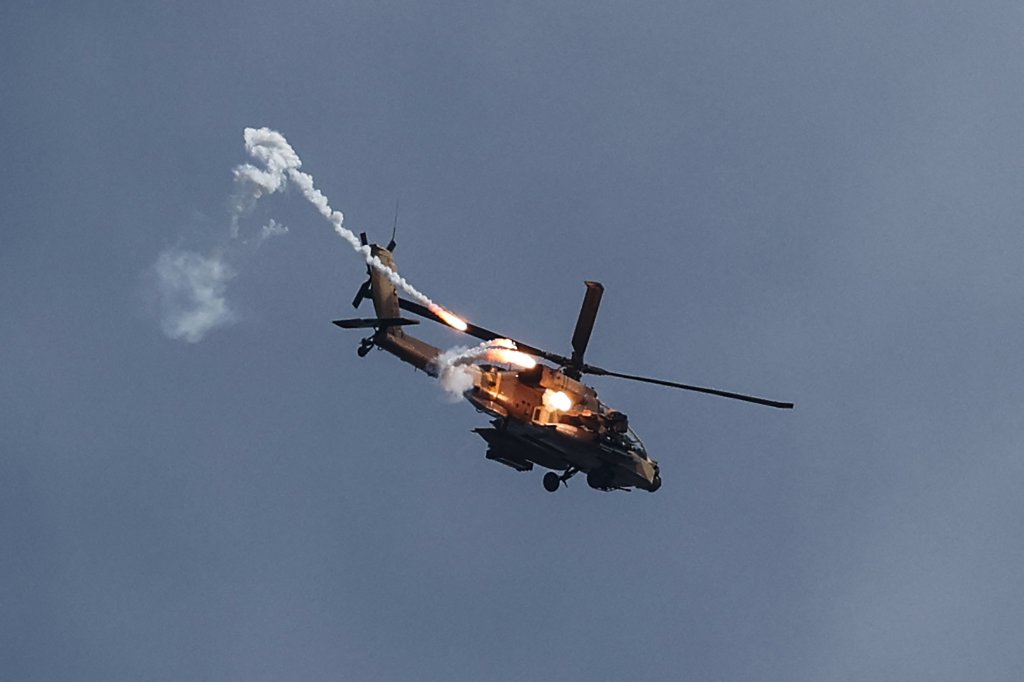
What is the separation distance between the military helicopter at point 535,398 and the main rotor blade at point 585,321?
4 centimetres

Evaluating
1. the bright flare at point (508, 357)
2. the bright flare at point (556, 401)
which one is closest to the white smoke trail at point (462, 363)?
the bright flare at point (508, 357)

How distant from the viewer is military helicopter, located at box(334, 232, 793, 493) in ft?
231

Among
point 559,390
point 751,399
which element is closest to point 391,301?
point 559,390

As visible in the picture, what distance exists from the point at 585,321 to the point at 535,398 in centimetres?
393

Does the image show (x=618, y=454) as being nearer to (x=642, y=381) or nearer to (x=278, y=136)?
(x=642, y=381)

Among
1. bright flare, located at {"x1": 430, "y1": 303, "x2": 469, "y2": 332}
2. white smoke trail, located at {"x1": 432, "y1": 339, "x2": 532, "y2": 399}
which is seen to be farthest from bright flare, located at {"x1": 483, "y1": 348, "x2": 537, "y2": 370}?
bright flare, located at {"x1": 430, "y1": 303, "x2": 469, "y2": 332}

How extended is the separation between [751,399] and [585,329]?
769 centimetres

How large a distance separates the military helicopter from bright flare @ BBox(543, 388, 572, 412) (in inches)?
1.7

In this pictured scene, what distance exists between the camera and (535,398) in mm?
70625

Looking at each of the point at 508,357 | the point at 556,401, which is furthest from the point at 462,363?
the point at 556,401

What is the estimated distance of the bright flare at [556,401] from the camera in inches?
2783

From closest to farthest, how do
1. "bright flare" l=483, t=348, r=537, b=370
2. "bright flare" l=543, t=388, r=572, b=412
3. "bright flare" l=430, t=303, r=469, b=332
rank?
"bright flare" l=430, t=303, r=469, b=332 < "bright flare" l=543, t=388, r=572, b=412 < "bright flare" l=483, t=348, r=537, b=370

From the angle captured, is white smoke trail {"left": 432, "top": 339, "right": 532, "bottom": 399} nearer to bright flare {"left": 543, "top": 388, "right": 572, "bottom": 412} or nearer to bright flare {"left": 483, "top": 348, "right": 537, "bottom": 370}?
bright flare {"left": 483, "top": 348, "right": 537, "bottom": 370}

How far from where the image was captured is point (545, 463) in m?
72.3
